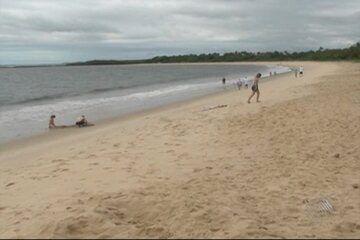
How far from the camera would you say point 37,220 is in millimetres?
5641

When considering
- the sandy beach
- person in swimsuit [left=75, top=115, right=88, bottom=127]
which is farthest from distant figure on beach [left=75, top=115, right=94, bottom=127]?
the sandy beach

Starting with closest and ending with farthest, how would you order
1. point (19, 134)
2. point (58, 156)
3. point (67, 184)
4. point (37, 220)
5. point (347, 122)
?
point (37, 220) < point (67, 184) < point (58, 156) < point (347, 122) < point (19, 134)

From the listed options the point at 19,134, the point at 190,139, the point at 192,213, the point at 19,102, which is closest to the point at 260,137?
the point at 190,139

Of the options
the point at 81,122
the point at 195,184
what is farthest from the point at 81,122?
the point at 195,184

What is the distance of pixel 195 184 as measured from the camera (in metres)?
7.39

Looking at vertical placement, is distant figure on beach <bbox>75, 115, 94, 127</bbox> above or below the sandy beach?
below

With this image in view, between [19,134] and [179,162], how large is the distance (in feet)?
30.9

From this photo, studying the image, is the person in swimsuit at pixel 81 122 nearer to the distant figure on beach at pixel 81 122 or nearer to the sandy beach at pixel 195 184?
the distant figure on beach at pixel 81 122

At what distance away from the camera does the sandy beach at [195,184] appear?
5461 millimetres

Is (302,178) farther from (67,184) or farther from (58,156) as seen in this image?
(58,156)

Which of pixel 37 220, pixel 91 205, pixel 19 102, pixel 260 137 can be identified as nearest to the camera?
pixel 37 220

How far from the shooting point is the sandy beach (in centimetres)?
546

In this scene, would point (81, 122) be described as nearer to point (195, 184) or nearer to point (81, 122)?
point (81, 122)

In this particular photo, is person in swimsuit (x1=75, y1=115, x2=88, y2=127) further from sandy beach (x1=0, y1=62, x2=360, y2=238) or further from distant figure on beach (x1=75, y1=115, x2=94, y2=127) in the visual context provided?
sandy beach (x1=0, y1=62, x2=360, y2=238)
